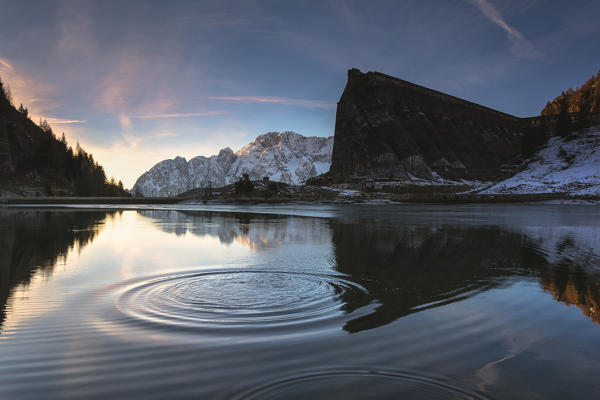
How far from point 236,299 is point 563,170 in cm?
14112

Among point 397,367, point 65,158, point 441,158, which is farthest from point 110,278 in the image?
point 65,158

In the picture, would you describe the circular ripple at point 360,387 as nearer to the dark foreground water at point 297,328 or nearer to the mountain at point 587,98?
the dark foreground water at point 297,328

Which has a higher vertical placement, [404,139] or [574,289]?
[404,139]

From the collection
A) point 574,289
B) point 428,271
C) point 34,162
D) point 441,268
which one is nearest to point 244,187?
point 34,162

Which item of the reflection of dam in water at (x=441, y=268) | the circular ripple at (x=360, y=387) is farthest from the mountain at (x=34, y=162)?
the circular ripple at (x=360, y=387)

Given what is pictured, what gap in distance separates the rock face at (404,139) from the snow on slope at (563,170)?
33059 millimetres

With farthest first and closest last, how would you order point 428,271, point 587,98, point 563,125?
point 587,98 < point 563,125 < point 428,271

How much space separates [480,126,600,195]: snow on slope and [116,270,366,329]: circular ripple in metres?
111

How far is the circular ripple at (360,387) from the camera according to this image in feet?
→ 13.3

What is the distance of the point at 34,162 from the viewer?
486 ft

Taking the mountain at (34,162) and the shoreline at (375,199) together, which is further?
the mountain at (34,162)

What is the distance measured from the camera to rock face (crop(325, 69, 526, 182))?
159 m

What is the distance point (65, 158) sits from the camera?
16462 cm

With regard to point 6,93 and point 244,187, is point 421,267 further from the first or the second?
point 6,93
